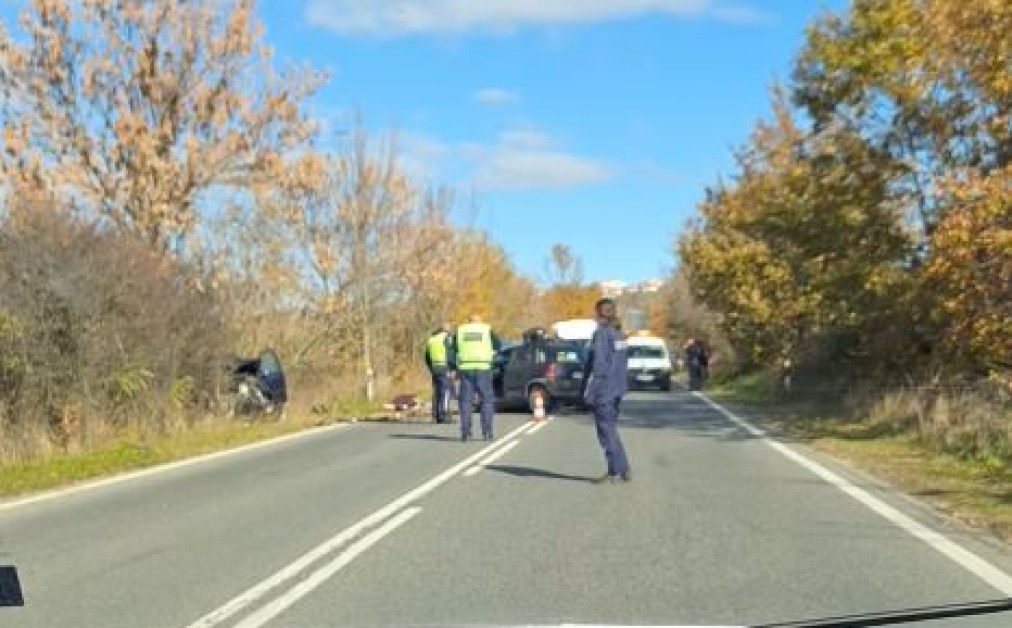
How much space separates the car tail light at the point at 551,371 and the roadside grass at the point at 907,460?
404 centimetres

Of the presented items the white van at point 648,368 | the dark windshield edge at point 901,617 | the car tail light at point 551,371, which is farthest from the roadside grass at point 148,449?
the white van at point 648,368

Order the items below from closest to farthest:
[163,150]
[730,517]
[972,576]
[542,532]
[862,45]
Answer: [972,576] → [542,532] → [730,517] → [862,45] → [163,150]

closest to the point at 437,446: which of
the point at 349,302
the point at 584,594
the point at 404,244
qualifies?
the point at 584,594

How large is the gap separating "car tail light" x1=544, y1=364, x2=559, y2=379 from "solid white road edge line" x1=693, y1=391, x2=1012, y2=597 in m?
10.1

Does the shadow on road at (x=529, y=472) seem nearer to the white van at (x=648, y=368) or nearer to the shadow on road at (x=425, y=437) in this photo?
the shadow on road at (x=425, y=437)

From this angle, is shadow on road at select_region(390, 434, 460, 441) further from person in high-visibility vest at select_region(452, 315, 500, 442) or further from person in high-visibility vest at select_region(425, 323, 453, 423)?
person in high-visibility vest at select_region(425, 323, 453, 423)

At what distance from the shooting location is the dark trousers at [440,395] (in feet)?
76.2

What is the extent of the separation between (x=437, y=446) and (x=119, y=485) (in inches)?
206

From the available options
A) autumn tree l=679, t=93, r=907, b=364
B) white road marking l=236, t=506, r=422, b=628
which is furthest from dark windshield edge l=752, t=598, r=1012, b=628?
autumn tree l=679, t=93, r=907, b=364

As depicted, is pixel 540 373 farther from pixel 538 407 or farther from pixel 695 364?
pixel 695 364

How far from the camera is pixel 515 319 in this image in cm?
6250

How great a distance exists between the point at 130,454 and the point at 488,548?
359 inches

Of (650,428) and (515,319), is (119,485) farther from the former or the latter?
(515,319)

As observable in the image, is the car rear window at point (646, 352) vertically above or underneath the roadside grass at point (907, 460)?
above
